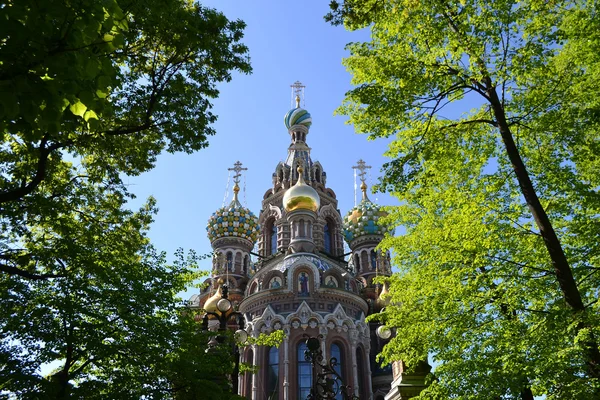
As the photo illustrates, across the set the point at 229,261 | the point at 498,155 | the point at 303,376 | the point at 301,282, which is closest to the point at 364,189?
the point at 229,261

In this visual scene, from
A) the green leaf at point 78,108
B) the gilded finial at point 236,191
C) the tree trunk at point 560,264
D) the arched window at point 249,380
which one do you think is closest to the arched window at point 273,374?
the arched window at point 249,380

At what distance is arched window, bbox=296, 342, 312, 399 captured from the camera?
85.4 ft

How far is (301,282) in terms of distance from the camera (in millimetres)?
29219

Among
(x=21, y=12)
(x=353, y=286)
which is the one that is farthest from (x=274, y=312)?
(x=21, y=12)

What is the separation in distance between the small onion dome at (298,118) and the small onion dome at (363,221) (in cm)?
898

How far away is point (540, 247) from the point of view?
8828 mm

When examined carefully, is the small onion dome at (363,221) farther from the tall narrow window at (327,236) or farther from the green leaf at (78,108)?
the green leaf at (78,108)

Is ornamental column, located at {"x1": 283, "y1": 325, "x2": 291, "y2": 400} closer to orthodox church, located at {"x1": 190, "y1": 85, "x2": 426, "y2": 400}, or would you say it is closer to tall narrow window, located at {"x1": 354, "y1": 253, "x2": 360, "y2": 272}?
orthodox church, located at {"x1": 190, "y1": 85, "x2": 426, "y2": 400}

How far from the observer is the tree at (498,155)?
793cm

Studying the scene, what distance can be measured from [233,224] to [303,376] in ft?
56.1

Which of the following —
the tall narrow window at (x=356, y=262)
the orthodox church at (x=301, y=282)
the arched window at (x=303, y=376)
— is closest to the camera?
the arched window at (x=303, y=376)

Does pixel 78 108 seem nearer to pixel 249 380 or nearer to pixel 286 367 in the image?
pixel 286 367

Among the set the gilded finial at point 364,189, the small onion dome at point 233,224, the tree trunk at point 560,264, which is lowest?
the tree trunk at point 560,264

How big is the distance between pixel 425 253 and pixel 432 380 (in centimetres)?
266
